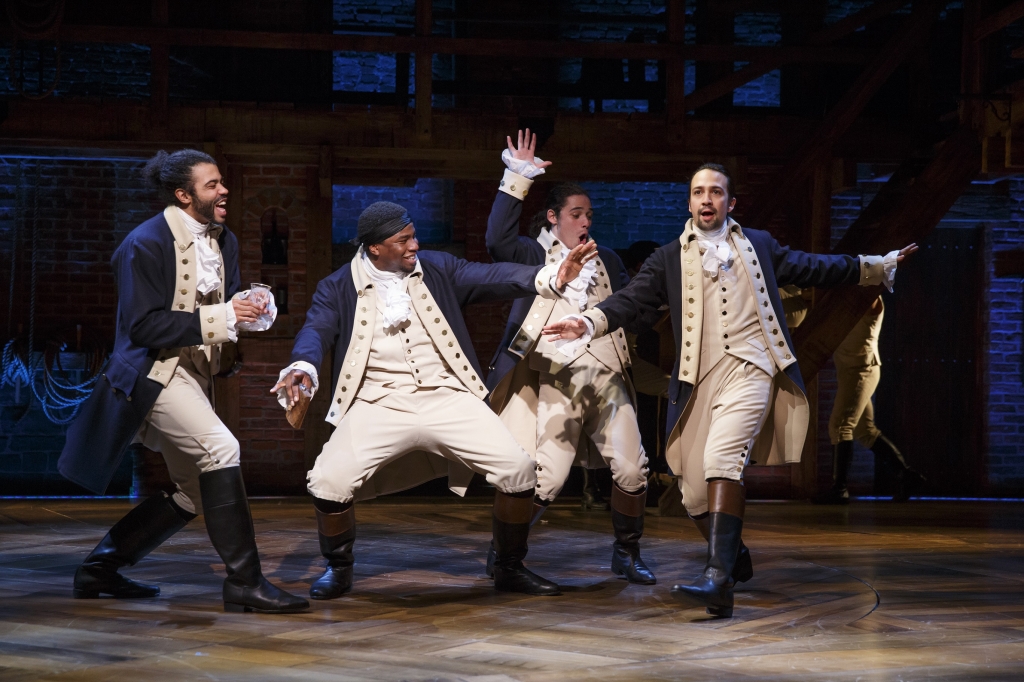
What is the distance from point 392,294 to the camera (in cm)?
455

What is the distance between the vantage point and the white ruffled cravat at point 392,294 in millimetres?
4492

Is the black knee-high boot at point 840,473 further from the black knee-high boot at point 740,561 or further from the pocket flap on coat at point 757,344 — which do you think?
the pocket flap on coat at point 757,344

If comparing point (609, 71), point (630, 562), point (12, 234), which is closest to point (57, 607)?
point (630, 562)

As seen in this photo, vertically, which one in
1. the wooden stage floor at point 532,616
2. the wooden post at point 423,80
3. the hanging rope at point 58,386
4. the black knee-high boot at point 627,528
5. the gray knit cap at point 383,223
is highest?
the wooden post at point 423,80

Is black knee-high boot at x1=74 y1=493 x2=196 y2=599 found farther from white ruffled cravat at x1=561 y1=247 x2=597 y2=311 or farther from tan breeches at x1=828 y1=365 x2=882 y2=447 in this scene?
tan breeches at x1=828 y1=365 x2=882 y2=447

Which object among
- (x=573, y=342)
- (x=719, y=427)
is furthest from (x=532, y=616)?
(x=573, y=342)

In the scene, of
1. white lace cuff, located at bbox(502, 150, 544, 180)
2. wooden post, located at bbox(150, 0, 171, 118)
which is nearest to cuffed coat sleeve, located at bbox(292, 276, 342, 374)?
white lace cuff, located at bbox(502, 150, 544, 180)

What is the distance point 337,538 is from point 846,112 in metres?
4.90

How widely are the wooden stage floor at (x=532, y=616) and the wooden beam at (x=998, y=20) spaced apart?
9.26 ft

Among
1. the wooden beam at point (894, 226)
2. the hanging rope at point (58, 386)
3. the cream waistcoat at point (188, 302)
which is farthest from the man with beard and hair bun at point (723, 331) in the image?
the hanging rope at point (58, 386)

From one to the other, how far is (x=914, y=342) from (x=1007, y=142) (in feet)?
9.23

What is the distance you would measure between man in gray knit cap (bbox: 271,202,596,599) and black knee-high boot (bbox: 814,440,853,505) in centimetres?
439

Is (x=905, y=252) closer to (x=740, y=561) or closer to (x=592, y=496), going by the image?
(x=740, y=561)

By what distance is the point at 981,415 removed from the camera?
30.7ft
